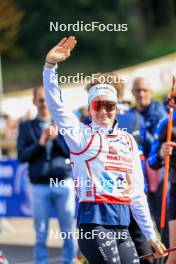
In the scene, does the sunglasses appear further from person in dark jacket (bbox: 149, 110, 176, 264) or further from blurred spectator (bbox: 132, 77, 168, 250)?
blurred spectator (bbox: 132, 77, 168, 250)

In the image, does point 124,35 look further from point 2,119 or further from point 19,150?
point 19,150

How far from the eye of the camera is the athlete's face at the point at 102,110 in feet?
20.4

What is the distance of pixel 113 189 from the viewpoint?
6.10 metres

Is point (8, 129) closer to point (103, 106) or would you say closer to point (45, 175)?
point (45, 175)

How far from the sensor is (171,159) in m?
7.98

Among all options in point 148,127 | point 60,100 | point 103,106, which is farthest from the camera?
point 148,127

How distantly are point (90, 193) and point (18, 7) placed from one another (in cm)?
4276

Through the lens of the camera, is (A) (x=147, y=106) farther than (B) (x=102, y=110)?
Yes

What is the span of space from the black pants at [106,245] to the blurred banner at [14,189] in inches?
266

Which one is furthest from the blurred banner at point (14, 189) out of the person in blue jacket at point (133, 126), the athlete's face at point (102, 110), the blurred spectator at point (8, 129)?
the blurred spectator at point (8, 129)

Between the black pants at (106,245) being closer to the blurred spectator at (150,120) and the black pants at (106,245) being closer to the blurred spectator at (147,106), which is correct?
the blurred spectator at (150,120)

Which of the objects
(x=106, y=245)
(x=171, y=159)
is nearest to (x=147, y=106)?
(x=171, y=159)

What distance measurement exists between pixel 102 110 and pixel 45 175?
321 cm

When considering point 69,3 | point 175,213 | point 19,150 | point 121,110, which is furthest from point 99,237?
point 69,3
